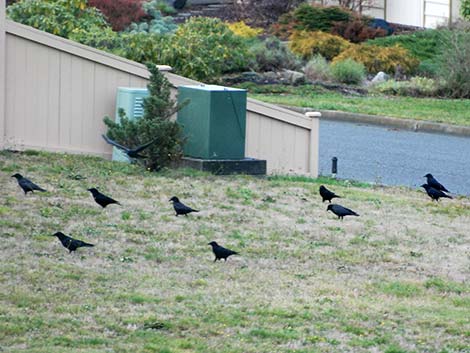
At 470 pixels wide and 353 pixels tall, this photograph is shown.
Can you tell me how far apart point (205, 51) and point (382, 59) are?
5944 mm

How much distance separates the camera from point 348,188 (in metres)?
15.7

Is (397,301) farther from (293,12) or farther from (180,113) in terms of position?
(293,12)

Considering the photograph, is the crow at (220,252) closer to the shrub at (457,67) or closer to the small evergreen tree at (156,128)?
the small evergreen tree at (156,128)

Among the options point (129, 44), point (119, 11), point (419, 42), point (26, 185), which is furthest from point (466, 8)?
point (26, 185)

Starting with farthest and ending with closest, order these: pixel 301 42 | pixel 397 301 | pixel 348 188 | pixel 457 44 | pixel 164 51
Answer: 1. pixel 301 42
2. pixel 457 44
3. pixel 164 51
4. pixel 348 188
5. pixel 397 301

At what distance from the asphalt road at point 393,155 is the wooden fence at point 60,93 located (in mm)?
2276

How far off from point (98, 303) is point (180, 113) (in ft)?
22.4

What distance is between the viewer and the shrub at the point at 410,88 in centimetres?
2839

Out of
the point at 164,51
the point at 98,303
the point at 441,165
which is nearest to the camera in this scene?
the point at 98,303

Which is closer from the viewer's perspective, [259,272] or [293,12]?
[259,272]

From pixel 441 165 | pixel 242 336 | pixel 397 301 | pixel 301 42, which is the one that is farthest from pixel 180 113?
pixel 301 42

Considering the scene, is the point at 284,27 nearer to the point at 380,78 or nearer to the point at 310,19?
the point at 310,19

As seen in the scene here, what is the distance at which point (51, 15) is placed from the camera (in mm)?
26344

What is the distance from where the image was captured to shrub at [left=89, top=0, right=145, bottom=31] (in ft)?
112
